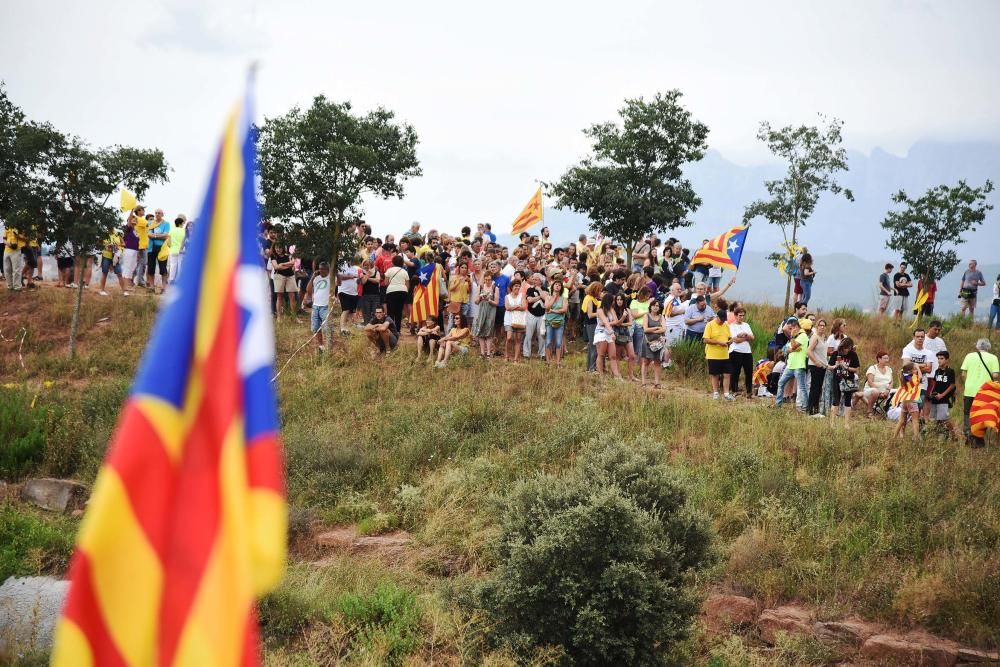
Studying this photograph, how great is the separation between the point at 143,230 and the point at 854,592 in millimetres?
19163

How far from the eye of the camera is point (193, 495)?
2936mm

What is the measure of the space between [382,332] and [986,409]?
11.4 m

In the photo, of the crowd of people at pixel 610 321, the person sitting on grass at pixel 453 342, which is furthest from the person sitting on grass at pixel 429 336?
the person sitting on grass at pixel 453 342

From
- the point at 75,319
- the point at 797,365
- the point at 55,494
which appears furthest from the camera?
the point at 75,319

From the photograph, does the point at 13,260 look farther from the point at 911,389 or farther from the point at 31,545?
the point at 911,389

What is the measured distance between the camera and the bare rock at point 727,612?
11.7 metres

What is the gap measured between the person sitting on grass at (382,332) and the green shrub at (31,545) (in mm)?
8249

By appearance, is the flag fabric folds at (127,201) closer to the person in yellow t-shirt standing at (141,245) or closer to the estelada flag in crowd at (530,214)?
the person in yellow t-shirt standing at (141,245)

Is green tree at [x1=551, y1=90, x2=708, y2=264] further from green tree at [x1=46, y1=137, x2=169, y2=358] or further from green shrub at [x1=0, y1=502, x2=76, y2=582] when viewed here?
green shrub at [x1=0, y1=502, x2=76, y2=582]

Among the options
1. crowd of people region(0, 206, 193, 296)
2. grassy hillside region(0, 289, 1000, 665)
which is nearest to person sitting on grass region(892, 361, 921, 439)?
grassy hillside region(0, 289, 1000, 665)

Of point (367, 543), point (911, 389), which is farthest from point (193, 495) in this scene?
point (911, 389)

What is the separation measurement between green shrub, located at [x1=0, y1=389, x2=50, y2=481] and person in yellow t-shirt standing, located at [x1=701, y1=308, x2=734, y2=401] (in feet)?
39.5

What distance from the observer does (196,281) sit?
119 inches

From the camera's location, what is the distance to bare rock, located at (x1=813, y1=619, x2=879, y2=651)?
37.5 feet
